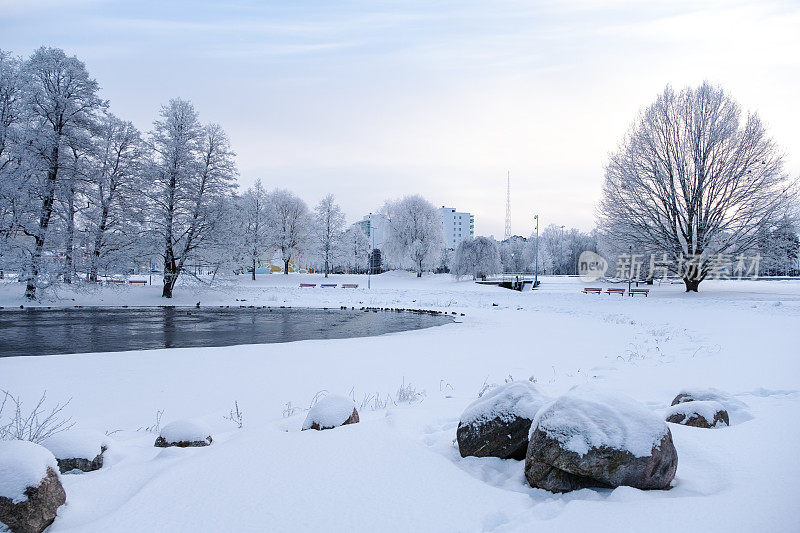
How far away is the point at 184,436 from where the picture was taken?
4.26 meters

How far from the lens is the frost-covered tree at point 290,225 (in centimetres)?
6103

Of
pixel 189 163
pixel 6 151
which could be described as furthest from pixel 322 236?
pixel 6 151

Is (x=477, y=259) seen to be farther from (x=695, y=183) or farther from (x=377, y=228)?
(x=377, y=228)

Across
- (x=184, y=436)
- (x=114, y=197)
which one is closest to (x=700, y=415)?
(x=184, y=436)

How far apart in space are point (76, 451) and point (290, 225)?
59545 millimetres

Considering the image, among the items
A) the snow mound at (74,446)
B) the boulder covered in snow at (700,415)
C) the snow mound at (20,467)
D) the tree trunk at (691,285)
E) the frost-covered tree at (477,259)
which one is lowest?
the snow mound at (74,446)

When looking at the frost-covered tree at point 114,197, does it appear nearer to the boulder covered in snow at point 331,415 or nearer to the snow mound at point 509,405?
the boulder covered in snow at point 331,415

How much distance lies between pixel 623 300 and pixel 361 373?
2201cm

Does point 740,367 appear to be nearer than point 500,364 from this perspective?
Yes

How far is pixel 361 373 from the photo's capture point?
8.52 metres

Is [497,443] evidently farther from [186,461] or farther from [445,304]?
[445,304]

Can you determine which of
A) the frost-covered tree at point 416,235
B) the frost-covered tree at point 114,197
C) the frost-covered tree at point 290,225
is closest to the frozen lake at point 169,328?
the frost-covered tree at point 114,197

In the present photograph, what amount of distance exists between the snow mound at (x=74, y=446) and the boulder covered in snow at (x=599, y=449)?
141 inches

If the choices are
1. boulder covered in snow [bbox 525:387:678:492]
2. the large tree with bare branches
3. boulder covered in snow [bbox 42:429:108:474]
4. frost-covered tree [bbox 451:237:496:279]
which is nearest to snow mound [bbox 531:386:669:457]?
boulder covered in snow [bbox 525:387:678:492]
